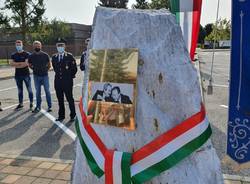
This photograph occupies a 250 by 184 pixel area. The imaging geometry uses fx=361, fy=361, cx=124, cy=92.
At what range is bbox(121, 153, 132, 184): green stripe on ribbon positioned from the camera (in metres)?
2.04

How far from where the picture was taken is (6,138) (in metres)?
6.79

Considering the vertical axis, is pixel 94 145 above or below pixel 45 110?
above

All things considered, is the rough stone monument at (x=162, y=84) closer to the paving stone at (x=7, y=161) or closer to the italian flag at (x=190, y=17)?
the italian flag at (x=190, y=17)

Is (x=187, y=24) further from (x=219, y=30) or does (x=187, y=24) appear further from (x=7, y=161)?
(x=7, y=161)

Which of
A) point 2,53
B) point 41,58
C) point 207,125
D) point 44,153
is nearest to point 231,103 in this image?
point 207,125

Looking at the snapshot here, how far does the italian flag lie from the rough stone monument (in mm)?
638

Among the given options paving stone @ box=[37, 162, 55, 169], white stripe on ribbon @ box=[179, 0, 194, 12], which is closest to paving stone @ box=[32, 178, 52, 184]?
paving stone @ box=[37, 162, 55, 169]

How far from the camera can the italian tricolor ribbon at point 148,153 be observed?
1908mm

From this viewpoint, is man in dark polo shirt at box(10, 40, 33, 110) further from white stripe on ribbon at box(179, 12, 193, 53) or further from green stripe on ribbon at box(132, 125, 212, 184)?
green stripe on ribbon at box(132, 125, 212, 184)

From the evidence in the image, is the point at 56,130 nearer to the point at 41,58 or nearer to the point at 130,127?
the point at 41,58

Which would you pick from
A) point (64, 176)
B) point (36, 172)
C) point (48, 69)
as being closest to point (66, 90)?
point (48, 69)

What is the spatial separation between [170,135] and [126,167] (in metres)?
0.33

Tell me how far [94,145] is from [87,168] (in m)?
0.17

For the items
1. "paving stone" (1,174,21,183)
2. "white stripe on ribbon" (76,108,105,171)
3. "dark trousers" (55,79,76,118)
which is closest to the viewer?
"white stripe on ribbon" (76,108,105,171)
